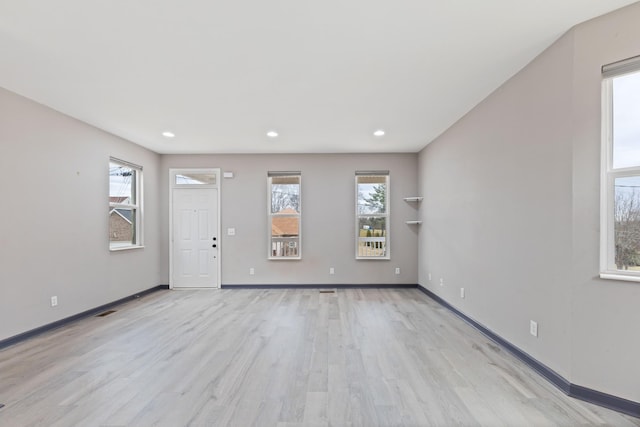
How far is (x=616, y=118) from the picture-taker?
6.33 feet

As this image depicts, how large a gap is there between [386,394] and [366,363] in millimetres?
471

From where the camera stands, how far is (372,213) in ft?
18.3

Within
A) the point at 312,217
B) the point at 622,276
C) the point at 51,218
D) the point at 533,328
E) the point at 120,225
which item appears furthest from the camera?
the point at 312,217

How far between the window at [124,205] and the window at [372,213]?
3.98 metres

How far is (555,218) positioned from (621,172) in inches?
18.6

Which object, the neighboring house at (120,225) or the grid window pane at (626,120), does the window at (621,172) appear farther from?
the neighboring house at (120,225)

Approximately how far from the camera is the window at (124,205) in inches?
174

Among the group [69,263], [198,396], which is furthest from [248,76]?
[69,263]

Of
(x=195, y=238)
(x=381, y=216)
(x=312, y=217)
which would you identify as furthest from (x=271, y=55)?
(x=195, y=238)

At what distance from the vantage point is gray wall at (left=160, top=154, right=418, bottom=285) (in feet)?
18.2

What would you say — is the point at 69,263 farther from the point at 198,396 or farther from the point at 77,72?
the point at 198,396

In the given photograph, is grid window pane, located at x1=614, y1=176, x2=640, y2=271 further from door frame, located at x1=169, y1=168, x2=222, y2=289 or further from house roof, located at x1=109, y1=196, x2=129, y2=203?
house roof, located at x1=109, y1=196, x2=129, y2=203

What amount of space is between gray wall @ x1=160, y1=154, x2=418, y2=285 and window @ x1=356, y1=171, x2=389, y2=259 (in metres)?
0.12

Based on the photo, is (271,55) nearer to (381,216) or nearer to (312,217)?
(312,217)
